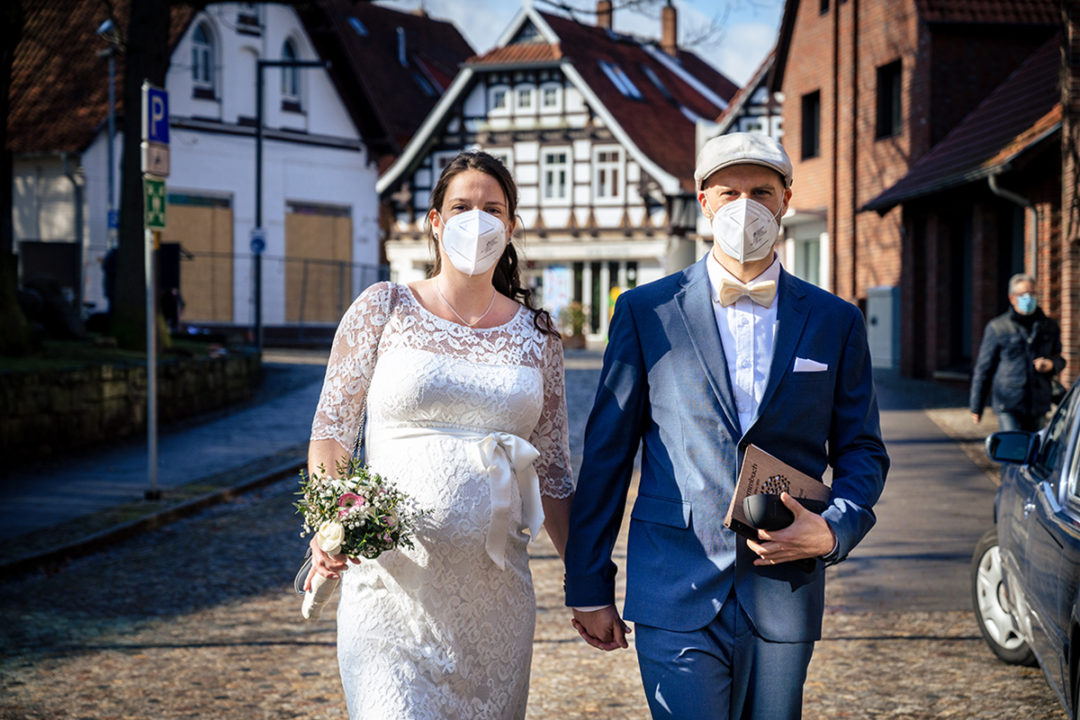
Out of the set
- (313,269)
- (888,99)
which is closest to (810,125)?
(888,99)

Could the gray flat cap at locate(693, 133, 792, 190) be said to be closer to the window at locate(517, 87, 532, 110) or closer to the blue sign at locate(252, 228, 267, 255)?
the blue sign at locate(252, 228, 267, 255)

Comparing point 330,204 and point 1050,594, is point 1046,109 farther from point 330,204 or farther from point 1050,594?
point 330,204

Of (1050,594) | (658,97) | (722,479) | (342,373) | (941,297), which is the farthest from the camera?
(658,97)

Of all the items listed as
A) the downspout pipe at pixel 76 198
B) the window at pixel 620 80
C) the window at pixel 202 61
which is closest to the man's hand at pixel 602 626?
the downspout pipe at pixel 76 198

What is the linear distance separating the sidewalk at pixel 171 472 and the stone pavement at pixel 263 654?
479 millimetres

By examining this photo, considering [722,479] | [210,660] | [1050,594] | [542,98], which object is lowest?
[210,660]

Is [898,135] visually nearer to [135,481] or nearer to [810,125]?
[810,125]

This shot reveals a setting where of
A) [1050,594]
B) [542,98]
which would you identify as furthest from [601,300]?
[1050,594]

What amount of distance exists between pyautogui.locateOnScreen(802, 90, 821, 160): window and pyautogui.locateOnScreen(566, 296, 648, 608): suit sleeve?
102ft

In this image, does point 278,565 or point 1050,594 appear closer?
point 1050,594

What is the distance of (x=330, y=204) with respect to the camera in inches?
1629

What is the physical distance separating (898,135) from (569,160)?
2043cm

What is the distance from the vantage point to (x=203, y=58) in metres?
37.8

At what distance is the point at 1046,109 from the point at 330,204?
24275mm
